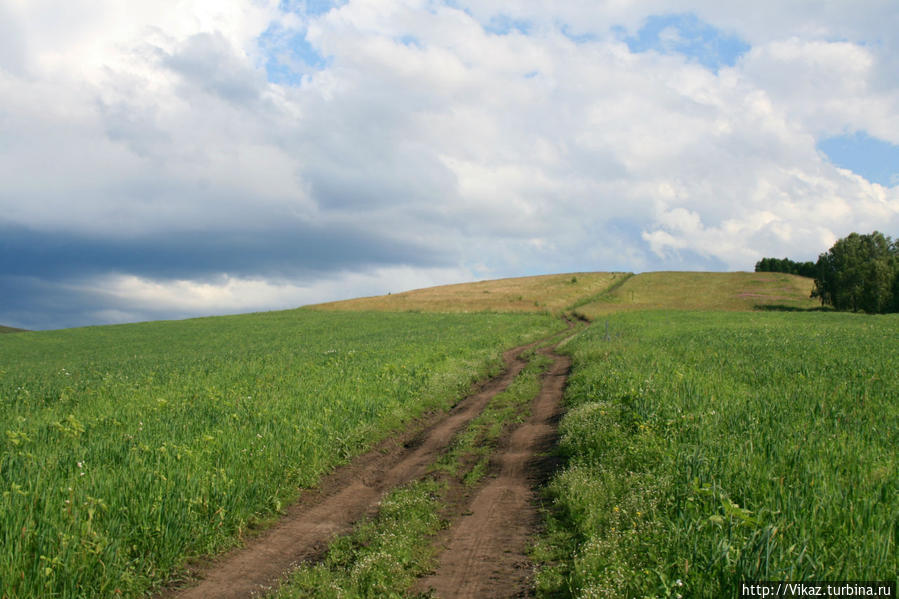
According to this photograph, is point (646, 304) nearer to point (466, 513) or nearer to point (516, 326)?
point (516, 326)

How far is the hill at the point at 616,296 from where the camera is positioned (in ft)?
213

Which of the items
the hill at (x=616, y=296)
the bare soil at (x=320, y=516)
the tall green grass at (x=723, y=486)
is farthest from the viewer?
the hill at (x=616, y=296)

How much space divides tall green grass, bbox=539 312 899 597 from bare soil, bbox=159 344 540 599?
211 cm

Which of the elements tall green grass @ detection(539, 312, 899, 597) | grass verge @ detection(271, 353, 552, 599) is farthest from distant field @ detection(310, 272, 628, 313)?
grass verge @ detection(271, 353, 552, 599)

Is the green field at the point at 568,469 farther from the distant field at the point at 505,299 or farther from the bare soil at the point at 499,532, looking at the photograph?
the distant field at the point at 505,299

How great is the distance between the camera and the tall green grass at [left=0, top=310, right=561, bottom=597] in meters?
5.58

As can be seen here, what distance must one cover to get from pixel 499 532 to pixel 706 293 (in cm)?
8170

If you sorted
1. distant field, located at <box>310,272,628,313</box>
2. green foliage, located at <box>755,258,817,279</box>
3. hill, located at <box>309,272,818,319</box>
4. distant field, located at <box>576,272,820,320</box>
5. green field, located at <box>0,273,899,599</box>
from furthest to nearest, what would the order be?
green foliage, located at <box>755,258,817,279</box> → distant field, located at <box>576,272,820,320</box> → hill, located at <box>309,272,818,319</box> → distant field, located at <box>310,272,628,313</box> → green field, located at <box>0,273,899,599</box>

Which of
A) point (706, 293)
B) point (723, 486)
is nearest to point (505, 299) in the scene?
point (706, 293)

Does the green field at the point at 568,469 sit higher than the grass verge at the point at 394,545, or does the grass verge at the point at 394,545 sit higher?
the green field at the point at 568,469

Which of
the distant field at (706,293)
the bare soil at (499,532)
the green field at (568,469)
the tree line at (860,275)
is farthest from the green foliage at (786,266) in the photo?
the bare soil at (499,532)

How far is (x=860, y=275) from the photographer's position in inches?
2630

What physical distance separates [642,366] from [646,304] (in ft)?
175

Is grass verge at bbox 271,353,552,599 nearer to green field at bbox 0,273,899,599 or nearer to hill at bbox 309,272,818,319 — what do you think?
green field at bbox 0,273,899,599
